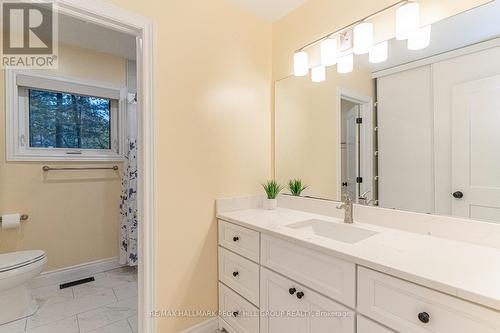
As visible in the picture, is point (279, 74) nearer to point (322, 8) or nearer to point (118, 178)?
point (322, 8)

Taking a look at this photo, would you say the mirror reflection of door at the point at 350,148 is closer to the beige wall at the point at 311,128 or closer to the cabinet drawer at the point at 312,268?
the beige wall at the point at 311,128

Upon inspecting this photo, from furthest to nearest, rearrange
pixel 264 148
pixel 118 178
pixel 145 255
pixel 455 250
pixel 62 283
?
pixel 118 178 → pixel 62 283 → pixel 264 148 → pixel 145 255 → pixel 455 250

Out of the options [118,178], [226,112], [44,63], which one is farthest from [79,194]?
[226,112]

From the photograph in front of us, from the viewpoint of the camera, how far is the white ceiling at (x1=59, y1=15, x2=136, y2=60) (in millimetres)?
2160

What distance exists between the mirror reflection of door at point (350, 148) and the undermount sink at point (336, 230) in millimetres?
249

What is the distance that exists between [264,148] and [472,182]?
A: 4.26 ft

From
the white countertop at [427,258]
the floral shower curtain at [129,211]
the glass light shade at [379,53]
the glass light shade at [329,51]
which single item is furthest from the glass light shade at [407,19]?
the floral shower curtain at [129,211]

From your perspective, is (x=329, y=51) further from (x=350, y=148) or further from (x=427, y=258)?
(x=427, y=258)

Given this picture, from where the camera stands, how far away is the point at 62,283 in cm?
243

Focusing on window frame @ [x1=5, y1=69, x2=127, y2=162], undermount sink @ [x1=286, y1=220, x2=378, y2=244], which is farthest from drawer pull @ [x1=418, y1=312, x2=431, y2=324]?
window frame @ [x1=5, y1=69, x2=127, y2=162]

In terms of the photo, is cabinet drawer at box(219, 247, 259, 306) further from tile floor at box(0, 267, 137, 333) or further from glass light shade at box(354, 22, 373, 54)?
glass light shade at box(354, 22, 373, 54)

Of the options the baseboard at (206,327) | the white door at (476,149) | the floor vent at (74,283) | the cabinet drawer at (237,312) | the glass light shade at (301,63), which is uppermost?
the glass light shade at (301,63)

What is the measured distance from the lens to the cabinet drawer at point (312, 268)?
3.30ft

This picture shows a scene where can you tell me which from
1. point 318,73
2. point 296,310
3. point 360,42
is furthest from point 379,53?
point 296,310
